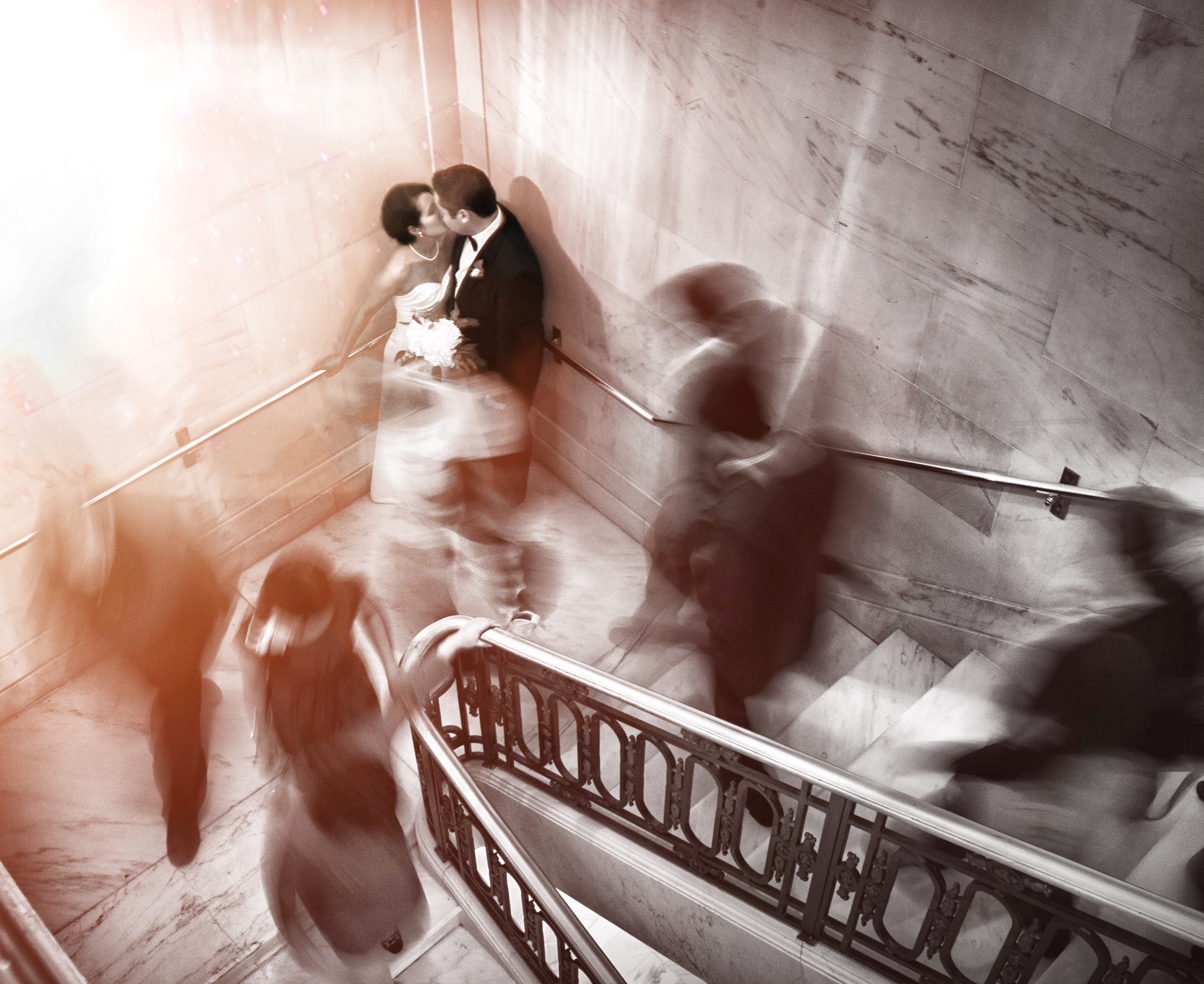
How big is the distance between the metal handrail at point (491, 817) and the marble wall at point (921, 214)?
2.06 m

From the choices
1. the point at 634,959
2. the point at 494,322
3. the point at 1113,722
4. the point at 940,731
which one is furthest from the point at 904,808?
the point at 494,322

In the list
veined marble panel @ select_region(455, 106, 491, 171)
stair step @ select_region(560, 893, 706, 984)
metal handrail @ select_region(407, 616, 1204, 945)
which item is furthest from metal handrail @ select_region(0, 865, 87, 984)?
veined marble panel @ select_region(455, 106, 491, 171)

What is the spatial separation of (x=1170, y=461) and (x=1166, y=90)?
1.23 m

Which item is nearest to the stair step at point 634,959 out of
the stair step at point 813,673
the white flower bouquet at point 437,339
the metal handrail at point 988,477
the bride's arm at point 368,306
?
the stair step at point 813,673

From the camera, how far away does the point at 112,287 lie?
16.2 ft

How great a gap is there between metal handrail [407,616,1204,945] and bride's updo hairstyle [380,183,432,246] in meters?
2.79

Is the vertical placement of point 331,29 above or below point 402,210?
above

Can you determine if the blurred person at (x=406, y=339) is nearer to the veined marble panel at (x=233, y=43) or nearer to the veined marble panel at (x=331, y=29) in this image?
the veined marble panel at (x=331, y=29)

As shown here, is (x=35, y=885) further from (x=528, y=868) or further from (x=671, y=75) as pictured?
(x=671, y=75)

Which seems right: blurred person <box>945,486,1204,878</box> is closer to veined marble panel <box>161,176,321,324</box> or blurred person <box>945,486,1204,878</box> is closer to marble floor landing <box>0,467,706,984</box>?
marble floor landing <box>0,467,706,984</box>

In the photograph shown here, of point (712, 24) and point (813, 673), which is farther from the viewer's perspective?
point (813, 673)

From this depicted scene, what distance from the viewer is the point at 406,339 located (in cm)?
584

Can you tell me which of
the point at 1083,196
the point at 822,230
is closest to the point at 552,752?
the point at 822,230

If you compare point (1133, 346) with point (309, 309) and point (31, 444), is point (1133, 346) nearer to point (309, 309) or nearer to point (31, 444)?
point (309, 309)
